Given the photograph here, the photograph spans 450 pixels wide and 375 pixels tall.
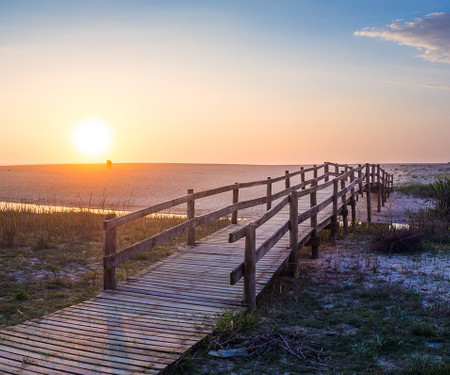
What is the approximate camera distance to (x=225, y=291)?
23.9 ft

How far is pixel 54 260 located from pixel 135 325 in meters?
5.33

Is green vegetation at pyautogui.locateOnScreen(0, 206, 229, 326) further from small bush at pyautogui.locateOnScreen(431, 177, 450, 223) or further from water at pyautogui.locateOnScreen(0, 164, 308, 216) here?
water at pyautogui.locateOnScreen(0, 164, 308, 216)

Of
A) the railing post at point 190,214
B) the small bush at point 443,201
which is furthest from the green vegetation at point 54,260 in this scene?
the small bush at point 443,201

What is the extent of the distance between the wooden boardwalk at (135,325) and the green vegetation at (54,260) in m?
1.03

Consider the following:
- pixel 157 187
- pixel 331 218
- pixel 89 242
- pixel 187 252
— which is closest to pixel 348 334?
pixel 187 252

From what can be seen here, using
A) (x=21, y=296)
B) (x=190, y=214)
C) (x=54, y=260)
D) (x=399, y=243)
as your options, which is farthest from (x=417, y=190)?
(x=21, y=296)

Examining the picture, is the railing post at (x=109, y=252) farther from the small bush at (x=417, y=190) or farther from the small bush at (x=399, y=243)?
the small bush at (x=417, y=190)

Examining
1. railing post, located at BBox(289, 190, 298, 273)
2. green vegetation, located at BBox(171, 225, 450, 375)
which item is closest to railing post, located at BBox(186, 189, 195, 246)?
railing post, located at BBox(289, 190, 298, 273)

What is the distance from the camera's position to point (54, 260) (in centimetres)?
1041

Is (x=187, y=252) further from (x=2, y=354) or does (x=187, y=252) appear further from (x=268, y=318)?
(x=2, y=354)

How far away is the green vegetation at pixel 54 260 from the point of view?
770 cm

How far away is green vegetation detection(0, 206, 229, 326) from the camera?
770 centimetres

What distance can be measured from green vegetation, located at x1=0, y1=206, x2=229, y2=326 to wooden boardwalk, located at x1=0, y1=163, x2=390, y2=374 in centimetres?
103

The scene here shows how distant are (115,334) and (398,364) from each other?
3077mm
